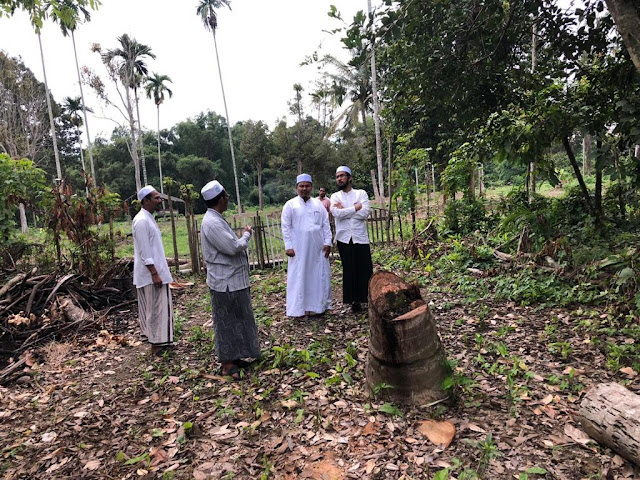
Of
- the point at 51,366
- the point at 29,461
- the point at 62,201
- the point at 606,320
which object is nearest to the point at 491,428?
the point at 606,320

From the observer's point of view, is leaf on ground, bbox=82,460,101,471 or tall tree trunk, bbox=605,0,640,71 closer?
leaf on ground, bbox=82,460,101,471

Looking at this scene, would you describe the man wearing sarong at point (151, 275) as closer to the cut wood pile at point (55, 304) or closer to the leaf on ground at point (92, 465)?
the cut wood pile at point (55, 304)

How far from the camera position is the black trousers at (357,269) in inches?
203

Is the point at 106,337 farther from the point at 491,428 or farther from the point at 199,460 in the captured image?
the point at 491,428

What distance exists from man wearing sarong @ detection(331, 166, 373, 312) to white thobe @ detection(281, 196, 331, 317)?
0.75 ft

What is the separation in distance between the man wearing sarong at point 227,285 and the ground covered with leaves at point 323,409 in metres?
0.26

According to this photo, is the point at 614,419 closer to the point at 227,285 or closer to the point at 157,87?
the point at 227,285

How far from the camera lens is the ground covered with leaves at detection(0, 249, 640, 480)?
2.44 meters

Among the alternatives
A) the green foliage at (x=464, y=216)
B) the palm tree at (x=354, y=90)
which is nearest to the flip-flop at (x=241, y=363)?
the green foliage at (x=464, y=216)

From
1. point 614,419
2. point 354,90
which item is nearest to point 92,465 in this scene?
point 614,419

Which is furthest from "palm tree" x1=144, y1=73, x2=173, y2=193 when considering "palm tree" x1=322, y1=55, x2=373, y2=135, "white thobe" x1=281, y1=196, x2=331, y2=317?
"white thobe" x1=281, y1=196, x2=331, y2=317

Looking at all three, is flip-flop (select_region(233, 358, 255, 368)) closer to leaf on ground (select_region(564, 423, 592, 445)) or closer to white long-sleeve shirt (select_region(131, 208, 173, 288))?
white long-sleeve shirt (select_region(131, 208, 173, 288))

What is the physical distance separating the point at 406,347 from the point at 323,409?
2.63 ft

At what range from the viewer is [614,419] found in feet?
7.54
